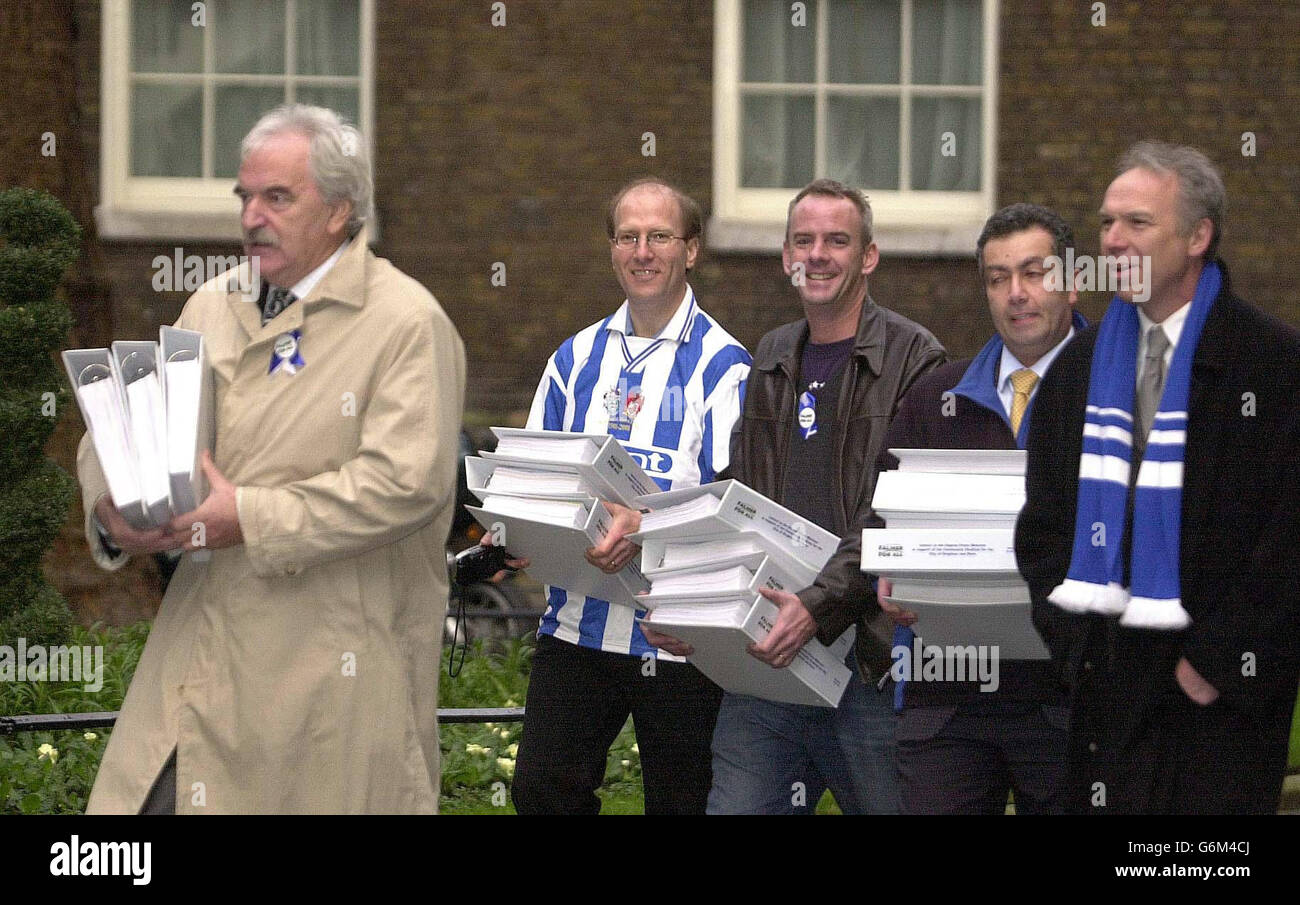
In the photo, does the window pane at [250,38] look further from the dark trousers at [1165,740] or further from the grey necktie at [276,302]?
the dark trousers at [1165,740]

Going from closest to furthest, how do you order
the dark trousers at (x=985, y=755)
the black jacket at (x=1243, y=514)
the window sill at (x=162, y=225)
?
1. the black jacket at (x=1243, y=514)
2. the dark trousers at (x=985, y=755)
3. the window sill at (x=162, y=225)

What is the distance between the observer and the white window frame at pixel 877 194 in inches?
486

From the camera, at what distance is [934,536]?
4.50 meters

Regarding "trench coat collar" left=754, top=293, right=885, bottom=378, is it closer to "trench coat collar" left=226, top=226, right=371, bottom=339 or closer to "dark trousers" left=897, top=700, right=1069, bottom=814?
"dark trousers" left=897, top=700, right=1069, bottom=814

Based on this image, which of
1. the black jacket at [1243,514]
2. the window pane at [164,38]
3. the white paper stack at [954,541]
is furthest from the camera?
the window pane at [164,38]

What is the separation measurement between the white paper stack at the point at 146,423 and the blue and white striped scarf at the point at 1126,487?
193 cm

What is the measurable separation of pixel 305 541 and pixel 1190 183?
82.0 inches

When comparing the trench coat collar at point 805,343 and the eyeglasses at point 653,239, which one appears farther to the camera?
the eyeglasses at point 653,239

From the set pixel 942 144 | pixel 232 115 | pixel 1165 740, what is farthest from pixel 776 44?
pixel 1165 740

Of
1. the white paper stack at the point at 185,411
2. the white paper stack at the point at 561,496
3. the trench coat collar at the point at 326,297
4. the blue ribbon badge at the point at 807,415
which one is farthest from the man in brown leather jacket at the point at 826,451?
the white paper stack at the point at 185,411

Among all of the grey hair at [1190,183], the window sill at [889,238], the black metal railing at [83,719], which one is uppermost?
the window sill at [889,238]

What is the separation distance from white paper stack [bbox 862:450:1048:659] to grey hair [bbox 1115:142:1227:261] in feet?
2.44
